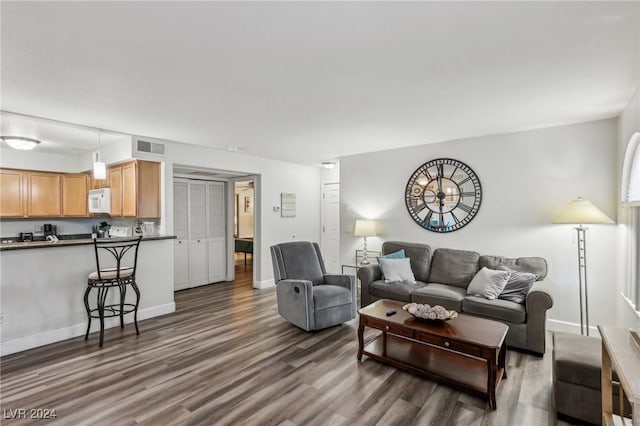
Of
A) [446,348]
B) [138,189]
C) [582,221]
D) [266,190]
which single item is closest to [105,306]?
[138,189]

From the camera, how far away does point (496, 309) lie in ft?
10.5

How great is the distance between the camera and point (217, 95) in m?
2.75

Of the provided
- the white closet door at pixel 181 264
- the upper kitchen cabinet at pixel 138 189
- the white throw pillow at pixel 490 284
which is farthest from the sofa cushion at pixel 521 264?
the white closet door at pixel 181 264

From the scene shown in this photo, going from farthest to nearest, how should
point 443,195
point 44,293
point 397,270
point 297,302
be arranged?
point 443,195
point 397,270
point 297,302
point 44,293

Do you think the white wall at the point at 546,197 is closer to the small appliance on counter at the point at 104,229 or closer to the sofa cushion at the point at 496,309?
the sofa cushion at the point at 496,309

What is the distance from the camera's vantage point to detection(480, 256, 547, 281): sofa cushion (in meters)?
3.50

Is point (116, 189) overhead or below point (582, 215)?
overhead

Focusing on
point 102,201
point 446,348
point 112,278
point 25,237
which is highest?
point 102,201

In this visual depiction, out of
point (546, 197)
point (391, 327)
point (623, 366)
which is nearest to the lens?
point (623, 366)

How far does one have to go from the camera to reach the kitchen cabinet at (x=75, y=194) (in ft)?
18.3

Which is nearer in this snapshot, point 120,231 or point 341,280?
point 341,280

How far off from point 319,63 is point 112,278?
3.10 metres

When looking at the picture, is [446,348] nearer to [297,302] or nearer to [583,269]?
[297,302]

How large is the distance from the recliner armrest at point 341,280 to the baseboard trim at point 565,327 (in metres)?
2.40
